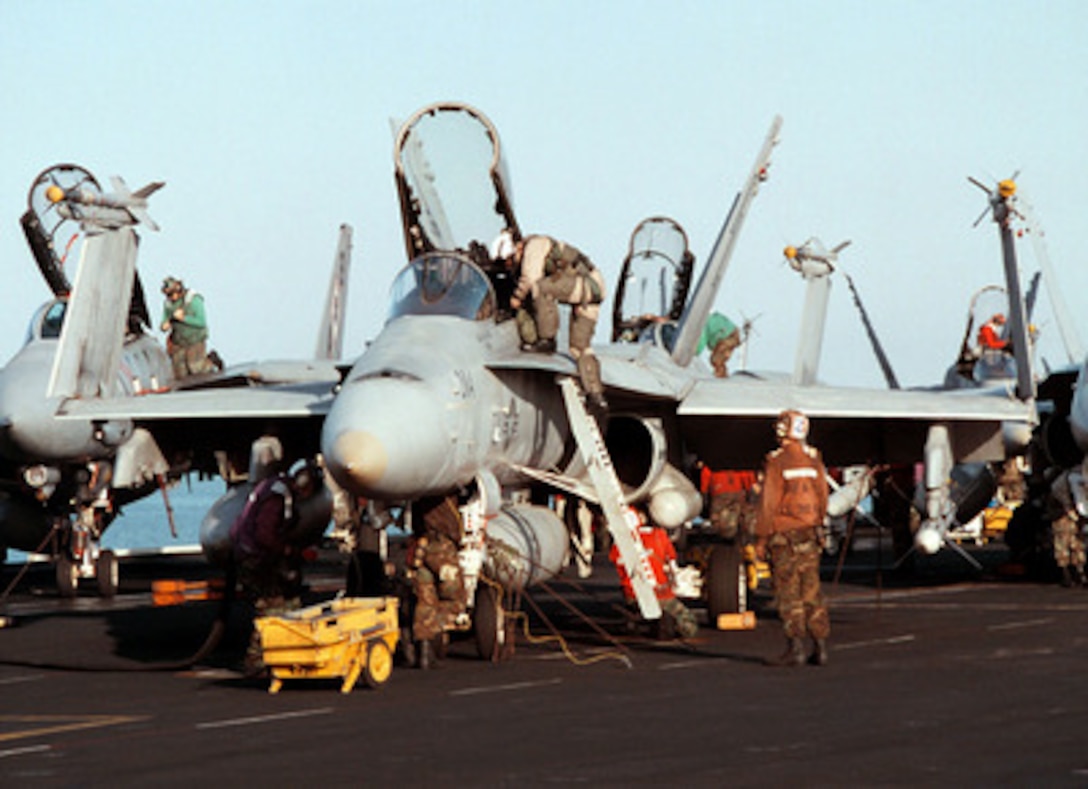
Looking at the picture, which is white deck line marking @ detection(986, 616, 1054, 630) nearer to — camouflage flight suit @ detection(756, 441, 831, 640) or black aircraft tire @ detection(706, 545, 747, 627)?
black aircraft tire @ detection(706, 545, 747, 627)

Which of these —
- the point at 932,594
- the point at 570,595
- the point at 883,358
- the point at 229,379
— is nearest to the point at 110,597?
the point at 229,379

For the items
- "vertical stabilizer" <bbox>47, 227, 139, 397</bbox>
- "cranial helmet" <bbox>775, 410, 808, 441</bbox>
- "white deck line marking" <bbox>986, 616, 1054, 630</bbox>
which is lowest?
"white deck line marking" <bbox>986, 616, 1054, 630</bbox>

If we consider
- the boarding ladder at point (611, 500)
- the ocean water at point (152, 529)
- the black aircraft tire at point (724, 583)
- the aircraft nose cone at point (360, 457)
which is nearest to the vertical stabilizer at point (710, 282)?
the black aircraft tire at point (724, 583)

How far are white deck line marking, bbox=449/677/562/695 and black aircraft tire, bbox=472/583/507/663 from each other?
1427mm

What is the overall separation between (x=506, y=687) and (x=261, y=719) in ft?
6.54

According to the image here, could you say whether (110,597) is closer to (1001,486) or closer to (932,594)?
(932,594)

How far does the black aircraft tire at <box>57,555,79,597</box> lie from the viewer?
2275cm

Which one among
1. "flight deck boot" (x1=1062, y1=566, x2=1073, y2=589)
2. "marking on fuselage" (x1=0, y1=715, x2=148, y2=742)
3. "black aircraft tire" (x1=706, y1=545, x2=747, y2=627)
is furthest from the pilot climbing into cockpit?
"flight deck boot" (x1=1062, y1=566, x2=1073, y2=589)

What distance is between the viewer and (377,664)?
40.6ft

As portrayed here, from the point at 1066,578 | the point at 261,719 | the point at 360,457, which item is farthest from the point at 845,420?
the point at 261,719

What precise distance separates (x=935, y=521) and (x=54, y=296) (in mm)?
12658

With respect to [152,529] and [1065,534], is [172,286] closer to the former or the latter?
[1065,534]

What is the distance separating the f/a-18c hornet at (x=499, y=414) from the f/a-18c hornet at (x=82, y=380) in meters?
0.54

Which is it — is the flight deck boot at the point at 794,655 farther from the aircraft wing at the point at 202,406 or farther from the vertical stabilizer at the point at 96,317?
the vertical stabilizer at the point at 96,317
